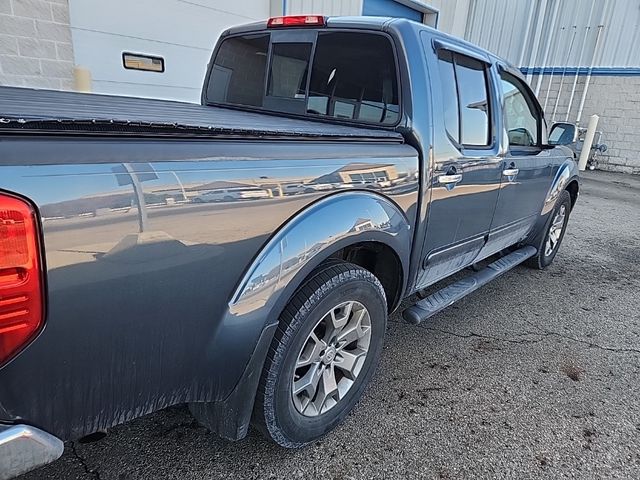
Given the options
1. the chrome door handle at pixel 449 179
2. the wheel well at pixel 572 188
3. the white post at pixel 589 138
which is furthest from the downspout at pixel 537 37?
the chrome door handle at pixel 449 179

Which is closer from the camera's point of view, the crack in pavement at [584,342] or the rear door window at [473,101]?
the rear door window at [473,101]

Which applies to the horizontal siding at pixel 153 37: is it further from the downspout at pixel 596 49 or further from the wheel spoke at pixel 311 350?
the downspout at pixel 596 49

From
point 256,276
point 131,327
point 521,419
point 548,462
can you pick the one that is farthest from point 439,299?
point 131,327

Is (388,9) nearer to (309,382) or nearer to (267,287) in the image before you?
(309,382)

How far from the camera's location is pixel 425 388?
2627 millimetres

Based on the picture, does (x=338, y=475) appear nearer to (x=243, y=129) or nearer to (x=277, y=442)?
(x=277, y=442)

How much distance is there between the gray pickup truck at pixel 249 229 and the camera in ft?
3.64

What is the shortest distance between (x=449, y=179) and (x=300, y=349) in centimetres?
132

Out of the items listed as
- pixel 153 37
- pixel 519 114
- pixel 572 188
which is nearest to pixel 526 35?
pixel 572 188

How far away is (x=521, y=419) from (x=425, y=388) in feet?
1.71

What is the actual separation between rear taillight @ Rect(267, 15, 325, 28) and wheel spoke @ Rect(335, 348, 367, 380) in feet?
6.22

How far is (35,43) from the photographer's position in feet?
14.2

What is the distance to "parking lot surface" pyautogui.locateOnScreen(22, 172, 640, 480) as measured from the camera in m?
2.00

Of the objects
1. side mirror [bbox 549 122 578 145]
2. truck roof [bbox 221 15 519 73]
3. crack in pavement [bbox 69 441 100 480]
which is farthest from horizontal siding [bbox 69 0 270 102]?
side mirror [bbox 549 122 578 145]
